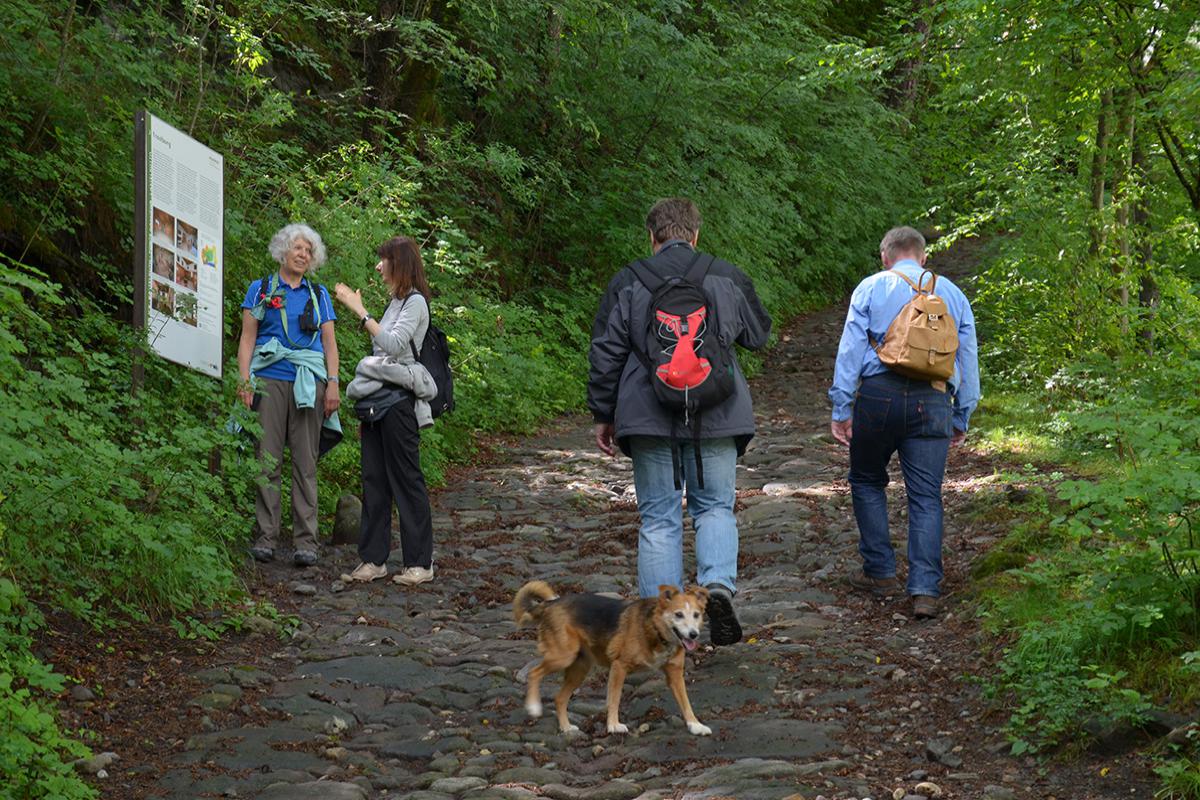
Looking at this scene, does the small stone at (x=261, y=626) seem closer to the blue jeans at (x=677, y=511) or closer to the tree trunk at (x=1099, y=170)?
the blue jeans at (x=677, y=511)

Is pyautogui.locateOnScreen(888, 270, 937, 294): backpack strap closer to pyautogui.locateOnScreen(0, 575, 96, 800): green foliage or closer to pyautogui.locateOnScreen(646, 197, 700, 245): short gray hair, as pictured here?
pyautogui.locateOnScreen(646, 197, 700, 245): short gray hair

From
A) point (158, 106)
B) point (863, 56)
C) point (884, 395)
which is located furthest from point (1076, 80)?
point (158, 106)

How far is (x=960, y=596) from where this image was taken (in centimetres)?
720

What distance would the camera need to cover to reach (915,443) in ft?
23.0

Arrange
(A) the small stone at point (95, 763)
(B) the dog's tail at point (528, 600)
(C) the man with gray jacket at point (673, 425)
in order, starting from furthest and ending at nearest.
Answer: (C) the man with gray jacket at point (673, 425)
(B) the dog's tail at point (528, 600)
(A) the small stone at point (95, 763)

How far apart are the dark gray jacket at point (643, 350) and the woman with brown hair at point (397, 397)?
2.16 metres

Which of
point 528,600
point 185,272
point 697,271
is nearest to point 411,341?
point 185,272

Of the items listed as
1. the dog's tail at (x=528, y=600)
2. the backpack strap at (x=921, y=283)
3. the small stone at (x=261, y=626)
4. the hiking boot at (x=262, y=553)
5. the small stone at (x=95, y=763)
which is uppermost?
the backpack strap at (x=921, y=283)

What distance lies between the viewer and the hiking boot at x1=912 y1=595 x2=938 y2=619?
22.8 feet

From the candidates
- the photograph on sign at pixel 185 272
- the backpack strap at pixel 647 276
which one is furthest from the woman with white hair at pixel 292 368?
the backpack strap at pixel 647 276

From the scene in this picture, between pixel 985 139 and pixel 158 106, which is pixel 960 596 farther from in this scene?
pixel 985 139

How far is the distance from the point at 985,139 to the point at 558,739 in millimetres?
22931

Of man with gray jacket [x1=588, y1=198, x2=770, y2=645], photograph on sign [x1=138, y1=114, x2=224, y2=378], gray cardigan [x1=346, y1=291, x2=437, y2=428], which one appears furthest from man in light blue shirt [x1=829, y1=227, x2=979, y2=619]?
photograph on sign [x1=138, y1=114, x2=224, y2=378]

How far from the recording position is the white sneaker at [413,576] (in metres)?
8.16
